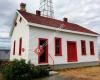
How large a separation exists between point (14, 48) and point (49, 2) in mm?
9300

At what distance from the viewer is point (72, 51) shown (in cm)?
1873

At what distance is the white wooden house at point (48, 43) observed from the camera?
15281 mm

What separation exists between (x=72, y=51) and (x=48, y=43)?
12.2ft

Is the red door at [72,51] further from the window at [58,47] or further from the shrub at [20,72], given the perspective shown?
the shrub at [20,72]

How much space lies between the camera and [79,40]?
19.8 m

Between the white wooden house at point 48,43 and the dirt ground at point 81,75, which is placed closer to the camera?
the dirt ground at point 81,75

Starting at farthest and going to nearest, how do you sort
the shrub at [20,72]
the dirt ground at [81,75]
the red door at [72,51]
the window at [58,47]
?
the red door at [72,51]
the window at [58,47]
the shrub at [20,72]
the dirt ground at [81,75]

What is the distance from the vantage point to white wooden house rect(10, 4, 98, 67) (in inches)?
602

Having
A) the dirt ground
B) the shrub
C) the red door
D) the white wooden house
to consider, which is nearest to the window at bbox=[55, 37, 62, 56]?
the white wooden house

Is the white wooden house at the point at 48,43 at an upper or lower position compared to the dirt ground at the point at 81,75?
upper

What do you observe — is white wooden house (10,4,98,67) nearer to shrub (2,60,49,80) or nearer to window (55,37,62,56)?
window (55,37,62,56)

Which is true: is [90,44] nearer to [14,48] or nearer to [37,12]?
[37,12]

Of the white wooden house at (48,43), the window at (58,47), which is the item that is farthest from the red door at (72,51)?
the window at (58,47)

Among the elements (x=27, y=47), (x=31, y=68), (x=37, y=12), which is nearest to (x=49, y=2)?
(x=37, y=12)
